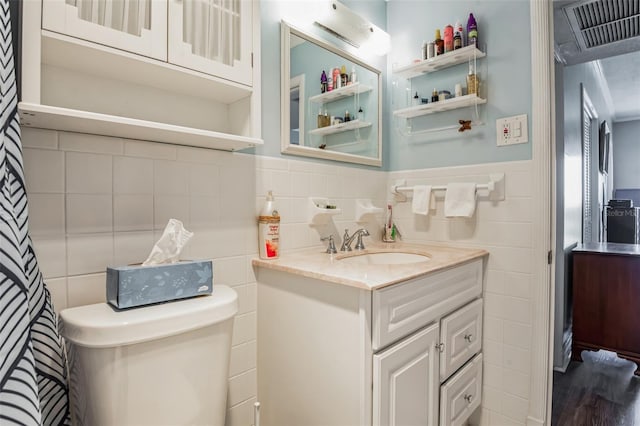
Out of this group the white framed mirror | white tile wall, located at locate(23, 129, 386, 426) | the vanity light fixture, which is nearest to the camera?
white tile wall, located at locate(23, 129, 386, 426)

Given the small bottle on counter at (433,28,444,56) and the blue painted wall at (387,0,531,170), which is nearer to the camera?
the blue painted wall at (387,0,531,170)

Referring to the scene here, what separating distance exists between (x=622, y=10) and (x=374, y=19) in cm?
124

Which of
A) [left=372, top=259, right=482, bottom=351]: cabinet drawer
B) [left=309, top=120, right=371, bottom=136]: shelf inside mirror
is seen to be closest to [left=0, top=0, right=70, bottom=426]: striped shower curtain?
[left=372, top=259, right=482, bottom=351]: cabinet drawer

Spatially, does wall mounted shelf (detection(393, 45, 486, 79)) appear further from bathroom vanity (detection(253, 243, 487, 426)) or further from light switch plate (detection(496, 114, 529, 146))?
bathroom vanity (detection(253, 243, 487, 426))

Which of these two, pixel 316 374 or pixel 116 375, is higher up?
pixel 116 375

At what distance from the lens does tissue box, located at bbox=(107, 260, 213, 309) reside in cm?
83

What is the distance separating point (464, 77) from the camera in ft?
5.51

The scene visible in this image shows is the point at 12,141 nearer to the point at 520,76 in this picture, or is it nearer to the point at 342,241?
the point at 342,241

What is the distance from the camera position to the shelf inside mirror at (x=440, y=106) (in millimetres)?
1590

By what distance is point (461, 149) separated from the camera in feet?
5.58

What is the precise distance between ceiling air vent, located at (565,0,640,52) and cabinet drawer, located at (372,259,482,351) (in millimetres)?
1446

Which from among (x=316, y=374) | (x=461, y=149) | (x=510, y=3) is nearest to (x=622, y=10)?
(x=510, y=3)

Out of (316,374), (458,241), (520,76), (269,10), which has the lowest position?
(316,374)

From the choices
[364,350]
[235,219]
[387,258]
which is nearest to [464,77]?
[387,258]
